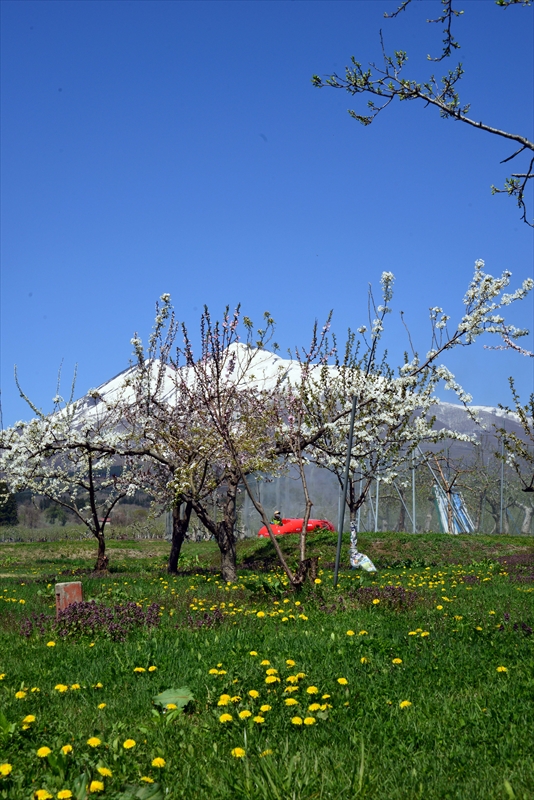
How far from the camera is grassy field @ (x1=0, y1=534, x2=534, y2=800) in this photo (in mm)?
3367

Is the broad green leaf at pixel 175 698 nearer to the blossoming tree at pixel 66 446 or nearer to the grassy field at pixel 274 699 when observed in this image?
the grassy field at pixel 274 699

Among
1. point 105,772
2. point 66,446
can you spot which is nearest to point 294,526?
point 66,446

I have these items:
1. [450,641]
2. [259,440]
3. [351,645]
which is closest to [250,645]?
[351,645]

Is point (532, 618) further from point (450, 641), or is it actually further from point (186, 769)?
point (186, 769)

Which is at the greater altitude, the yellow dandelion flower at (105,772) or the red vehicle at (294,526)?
the red vehicle at (294,526)

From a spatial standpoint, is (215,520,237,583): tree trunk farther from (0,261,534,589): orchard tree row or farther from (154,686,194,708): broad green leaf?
(154,686,194,708): broad green leaf

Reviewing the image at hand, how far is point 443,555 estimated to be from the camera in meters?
19.2

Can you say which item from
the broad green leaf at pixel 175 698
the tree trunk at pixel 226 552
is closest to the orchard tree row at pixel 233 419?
the tree trunk at pixel 226 552

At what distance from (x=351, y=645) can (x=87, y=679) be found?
88.3 inches

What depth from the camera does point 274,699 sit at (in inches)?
177

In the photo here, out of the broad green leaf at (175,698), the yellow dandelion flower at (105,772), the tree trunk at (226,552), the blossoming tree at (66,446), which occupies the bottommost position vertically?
the yellow dandelion flower at (105,772)

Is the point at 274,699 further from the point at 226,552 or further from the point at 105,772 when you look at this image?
the point at 226,552

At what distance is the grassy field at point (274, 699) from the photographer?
11.0 ft

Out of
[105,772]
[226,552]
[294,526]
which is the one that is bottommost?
[105,772]
